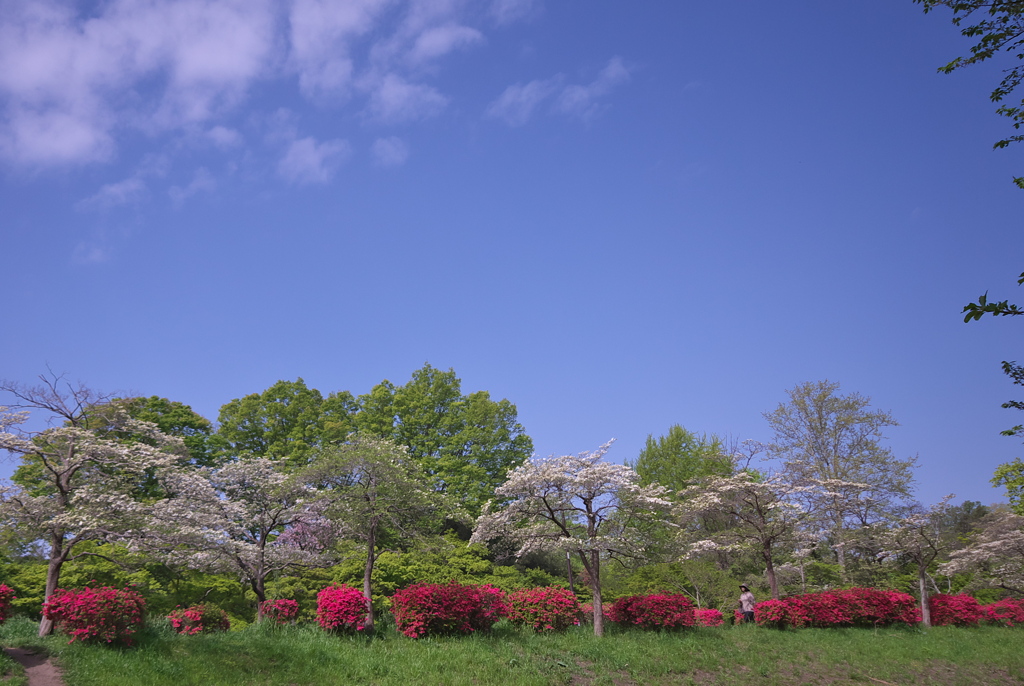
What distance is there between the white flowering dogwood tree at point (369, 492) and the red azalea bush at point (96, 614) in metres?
6.47

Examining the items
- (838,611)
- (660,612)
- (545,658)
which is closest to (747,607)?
(838,611)

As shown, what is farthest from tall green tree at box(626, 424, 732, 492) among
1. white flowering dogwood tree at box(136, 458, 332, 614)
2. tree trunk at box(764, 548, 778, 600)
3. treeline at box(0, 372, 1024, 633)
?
white flowering dogwood tree at box(136, 458, 332, 614)

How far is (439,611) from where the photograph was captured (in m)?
14.7

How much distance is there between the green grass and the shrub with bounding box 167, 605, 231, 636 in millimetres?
981

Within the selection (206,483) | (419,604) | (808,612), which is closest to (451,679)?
(419,604)

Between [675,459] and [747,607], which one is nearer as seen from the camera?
[747,607]

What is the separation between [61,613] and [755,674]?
1423 cm

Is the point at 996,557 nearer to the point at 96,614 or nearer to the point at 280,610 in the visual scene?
the point at 280,610

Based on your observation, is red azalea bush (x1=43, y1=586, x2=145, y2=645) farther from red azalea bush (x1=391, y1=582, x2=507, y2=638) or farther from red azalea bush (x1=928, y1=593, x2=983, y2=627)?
red azalea bush (x1=928, y1=593, x2=983, y2=627)

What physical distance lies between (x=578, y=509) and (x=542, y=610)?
9.53ft

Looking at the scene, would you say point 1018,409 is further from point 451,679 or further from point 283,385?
point 283,385

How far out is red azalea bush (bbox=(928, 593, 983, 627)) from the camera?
20656 mm

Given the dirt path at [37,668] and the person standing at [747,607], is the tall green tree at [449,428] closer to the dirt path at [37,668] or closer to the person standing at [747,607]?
the person standing at [747,607]

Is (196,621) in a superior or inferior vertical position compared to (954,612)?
superior
